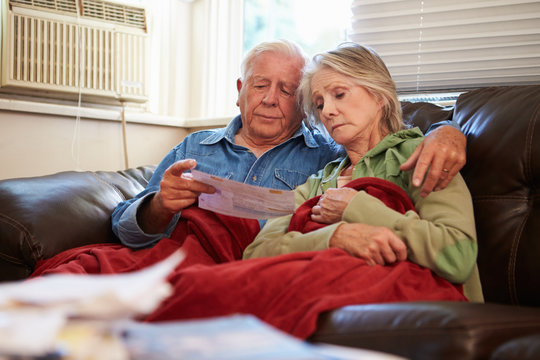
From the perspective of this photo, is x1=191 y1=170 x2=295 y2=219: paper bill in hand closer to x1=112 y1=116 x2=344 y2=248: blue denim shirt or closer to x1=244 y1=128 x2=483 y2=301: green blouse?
x1=244 y1=128 x2=483 y2=301: green blouse

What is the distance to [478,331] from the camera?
0.83 metres

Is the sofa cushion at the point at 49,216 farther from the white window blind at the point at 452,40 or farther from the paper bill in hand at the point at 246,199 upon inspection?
the white window blind at the point at 452,40

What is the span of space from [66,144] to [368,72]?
1597 mm

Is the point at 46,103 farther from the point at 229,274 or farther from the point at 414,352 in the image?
the point at 414,352

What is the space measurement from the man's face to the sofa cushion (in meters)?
0.59

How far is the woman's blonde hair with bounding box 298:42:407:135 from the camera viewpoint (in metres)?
1.62

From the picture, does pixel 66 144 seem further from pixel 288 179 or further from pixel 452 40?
pixel 452 40

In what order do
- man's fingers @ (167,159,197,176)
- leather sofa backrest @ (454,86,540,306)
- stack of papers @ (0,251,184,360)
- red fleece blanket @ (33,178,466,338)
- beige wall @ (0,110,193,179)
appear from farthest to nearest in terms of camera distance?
1. beige wall @ (0,110,193,179)
2. man's fingers @ (167,159,197,176)
3. leather sofa backrest @ (454,86,540,306)
4. red fleece blanket @ (33,178,466,338)
5. stack of papers @ (0,251,184,360)

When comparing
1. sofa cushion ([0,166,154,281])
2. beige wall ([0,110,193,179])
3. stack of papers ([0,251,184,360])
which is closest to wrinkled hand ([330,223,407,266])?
stack of papers ([0,251,184,360])

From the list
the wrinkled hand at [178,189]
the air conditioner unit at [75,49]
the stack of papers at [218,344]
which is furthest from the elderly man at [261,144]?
the stack of papers at [218,344]

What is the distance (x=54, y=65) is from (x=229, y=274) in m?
1.93

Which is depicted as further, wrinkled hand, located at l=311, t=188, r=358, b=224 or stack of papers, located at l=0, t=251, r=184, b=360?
wrinkled hand, located at l=311, t=188, r=358, b=224

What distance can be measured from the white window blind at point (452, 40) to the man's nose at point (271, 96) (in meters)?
0.65

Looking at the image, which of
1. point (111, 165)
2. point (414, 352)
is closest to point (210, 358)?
point (414, 352)
